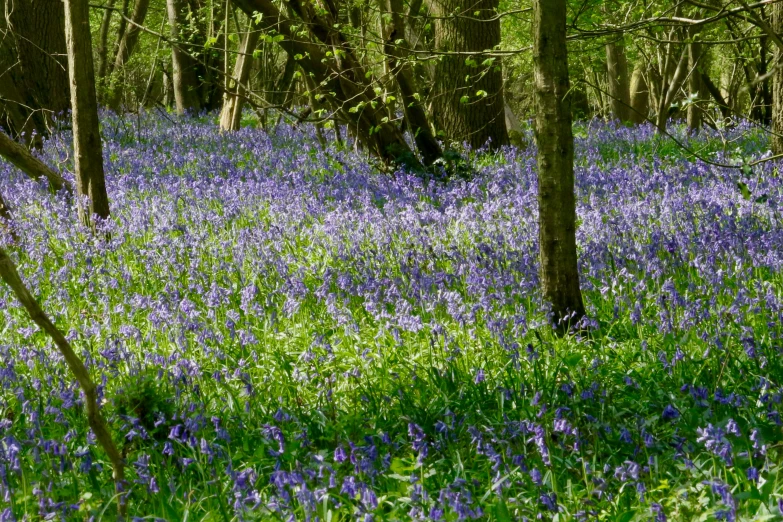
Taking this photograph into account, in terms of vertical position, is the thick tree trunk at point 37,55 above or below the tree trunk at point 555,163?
above

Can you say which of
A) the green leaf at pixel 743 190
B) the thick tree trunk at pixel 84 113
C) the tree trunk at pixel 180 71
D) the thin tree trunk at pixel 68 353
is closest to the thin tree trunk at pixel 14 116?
the thick tree trunk at pixel 84 113

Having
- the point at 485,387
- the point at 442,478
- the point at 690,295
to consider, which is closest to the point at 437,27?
the point at 690,295

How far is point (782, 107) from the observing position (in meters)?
8.84

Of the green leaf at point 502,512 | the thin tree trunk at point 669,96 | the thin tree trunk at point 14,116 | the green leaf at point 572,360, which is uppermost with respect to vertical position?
the thin tree trunk at point 14,116

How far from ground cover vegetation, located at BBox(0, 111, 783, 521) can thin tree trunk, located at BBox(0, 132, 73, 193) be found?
0.24 m

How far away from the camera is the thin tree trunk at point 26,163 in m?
7.64

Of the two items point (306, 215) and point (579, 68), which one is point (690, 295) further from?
point (579, 68)

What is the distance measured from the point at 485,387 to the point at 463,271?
1757mm

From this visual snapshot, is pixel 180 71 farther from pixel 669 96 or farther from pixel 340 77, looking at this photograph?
pixel 669 96

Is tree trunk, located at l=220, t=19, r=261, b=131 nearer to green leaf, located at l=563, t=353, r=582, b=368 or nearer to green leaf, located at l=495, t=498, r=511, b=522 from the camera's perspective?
green leaf, located at l=563, t=353, r=582, b=368

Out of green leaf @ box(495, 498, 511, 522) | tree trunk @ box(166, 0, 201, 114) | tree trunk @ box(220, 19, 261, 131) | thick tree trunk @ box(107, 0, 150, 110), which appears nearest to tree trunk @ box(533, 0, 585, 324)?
green leaf @ box(495, 498, 511, 522)

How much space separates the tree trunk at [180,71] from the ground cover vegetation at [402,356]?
31.9ft

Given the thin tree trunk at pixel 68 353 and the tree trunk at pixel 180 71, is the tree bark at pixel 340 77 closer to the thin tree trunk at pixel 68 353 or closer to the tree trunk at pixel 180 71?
the thin tree trunk at pixel 68 353

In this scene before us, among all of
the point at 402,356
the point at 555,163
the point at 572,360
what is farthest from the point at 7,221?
the point at 572,360
